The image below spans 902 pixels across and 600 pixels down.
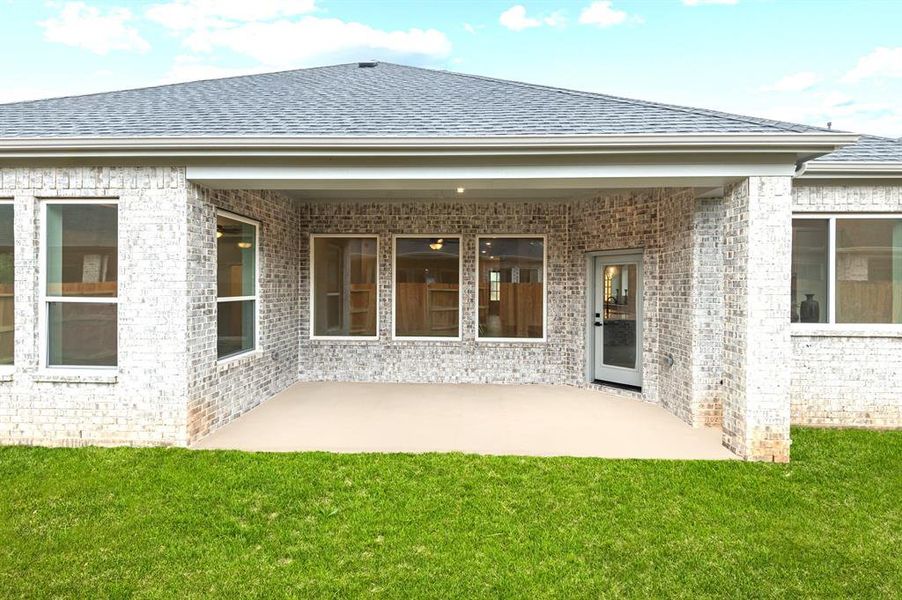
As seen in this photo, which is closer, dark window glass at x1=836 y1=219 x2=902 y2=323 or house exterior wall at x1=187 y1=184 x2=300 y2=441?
house exterior wall at x1=187 y1=184 x2=300 y2=441

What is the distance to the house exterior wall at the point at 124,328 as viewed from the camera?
4.89 m

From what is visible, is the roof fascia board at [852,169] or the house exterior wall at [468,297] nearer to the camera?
the roof fascia board at [852,169]

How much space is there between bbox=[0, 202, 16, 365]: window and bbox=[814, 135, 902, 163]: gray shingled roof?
29.3 ft

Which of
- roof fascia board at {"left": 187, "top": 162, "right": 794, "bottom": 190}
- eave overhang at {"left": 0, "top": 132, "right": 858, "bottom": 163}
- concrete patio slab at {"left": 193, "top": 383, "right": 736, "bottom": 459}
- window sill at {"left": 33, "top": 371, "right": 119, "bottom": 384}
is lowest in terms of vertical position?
concrete patio slab at {"left": 193, "top": 383, "right": 736, "bottom": 459}

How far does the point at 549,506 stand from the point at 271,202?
5703mm

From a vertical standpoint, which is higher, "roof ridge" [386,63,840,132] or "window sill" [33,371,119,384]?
"roof ridge" [386,63,840,132]

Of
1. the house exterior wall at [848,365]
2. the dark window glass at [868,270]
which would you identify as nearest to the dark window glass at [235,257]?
the house exterior wall at [848,365]

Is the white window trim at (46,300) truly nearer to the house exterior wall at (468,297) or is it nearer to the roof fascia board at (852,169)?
the house exterior wall at (468,297)

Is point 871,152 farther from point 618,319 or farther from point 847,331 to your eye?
point 618,319

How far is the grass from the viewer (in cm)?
273

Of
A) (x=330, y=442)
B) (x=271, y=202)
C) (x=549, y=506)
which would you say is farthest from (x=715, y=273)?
(x=271, y=202)

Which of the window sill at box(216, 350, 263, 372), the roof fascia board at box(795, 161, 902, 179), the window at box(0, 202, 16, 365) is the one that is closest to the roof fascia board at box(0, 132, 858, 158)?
the window at box(0, 202, 16, 365)

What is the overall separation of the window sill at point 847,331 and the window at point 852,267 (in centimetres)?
9

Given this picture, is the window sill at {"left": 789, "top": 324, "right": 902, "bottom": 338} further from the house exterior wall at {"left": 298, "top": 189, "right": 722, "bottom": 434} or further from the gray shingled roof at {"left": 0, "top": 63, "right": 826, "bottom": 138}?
the house exterior wall at {"left": 298, "top": 189, "right": 722, "bottom": 434}
